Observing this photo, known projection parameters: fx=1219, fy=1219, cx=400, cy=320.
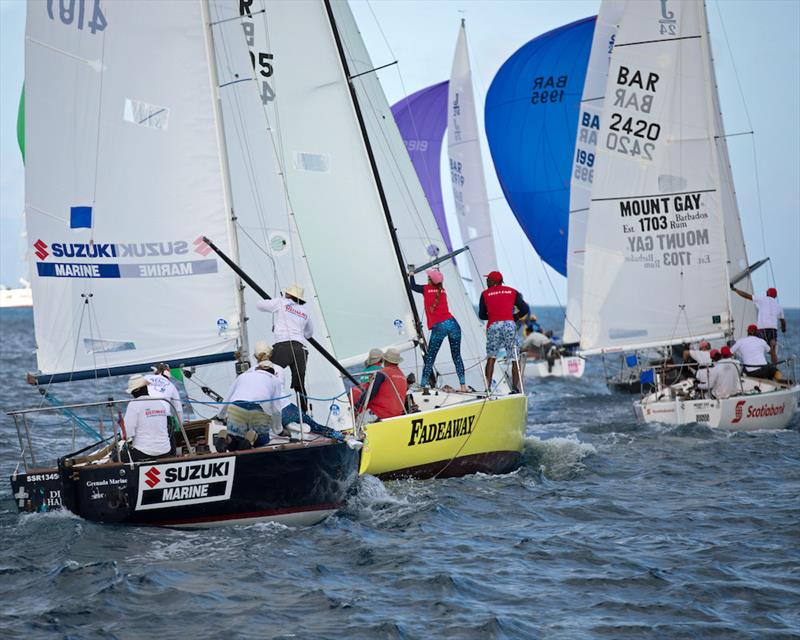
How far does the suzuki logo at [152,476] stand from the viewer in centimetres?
1030

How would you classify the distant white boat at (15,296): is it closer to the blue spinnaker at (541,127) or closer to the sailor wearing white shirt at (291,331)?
the blue spinnaker at (541,127)

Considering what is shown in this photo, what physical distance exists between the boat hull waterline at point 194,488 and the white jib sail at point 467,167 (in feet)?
72.4

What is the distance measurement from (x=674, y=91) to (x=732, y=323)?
13.5 feet

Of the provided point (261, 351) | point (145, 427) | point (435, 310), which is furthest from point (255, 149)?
point (145, 427)

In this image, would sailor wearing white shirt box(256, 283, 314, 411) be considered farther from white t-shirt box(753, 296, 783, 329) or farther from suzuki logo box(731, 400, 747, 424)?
white t-shirt box(753, 296, 783, 329)

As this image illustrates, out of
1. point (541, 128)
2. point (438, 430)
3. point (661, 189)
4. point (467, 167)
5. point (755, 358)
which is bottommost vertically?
point (438, 430)

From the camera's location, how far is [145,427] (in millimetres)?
10547

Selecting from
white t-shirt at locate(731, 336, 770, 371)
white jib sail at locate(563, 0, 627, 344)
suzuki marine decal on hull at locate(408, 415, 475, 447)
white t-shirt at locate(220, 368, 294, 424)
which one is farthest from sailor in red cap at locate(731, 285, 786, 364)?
white t-shirt at locate(220, 368, 294, 424)

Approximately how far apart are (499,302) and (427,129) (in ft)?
66.8

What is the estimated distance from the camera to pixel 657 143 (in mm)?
21047

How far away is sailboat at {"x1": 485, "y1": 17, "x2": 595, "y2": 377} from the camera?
3175 centimetres

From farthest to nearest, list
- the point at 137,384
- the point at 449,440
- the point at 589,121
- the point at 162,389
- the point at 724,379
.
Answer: the point at 589,121 < the point at 724,379 < the point at 449,440 < the point at 162,389 < the point at 137,384

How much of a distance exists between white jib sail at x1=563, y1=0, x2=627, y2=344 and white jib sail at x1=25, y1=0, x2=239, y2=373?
1495cm

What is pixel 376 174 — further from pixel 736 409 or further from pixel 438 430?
pixel 736 409
